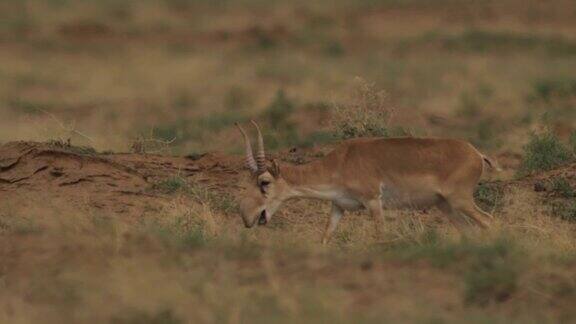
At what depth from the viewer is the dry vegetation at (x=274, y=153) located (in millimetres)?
10055

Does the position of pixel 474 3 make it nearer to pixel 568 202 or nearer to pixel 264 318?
pixel 568 202

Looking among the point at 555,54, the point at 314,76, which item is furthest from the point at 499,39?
the point at 314,76

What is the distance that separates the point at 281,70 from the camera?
32.1 m

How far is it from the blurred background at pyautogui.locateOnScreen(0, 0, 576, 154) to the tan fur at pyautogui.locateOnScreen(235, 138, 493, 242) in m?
5.35

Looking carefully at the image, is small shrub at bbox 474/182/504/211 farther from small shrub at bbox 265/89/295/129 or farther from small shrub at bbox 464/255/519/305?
small shrub at bbox 265/89/295/129

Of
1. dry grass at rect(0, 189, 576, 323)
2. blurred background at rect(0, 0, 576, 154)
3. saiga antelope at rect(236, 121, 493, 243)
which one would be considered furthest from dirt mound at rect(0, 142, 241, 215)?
dry grass at rect(0, 189, 576, 323)

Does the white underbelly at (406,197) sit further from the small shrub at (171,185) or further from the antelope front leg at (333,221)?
the small shrub at (171,185)

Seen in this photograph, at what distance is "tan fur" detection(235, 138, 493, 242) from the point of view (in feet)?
46.1

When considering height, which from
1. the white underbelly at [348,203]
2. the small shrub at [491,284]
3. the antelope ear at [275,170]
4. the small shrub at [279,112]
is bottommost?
the small shrub at [491,284]

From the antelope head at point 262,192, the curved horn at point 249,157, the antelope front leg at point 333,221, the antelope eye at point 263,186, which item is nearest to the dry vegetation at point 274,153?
the antelope front leg at point 333,221

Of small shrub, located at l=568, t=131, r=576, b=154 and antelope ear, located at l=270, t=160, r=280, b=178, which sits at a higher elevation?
small shrub, located at l=568, t=131, r=576, b=154

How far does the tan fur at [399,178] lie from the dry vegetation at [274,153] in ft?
1.15

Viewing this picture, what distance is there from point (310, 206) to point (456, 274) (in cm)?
650

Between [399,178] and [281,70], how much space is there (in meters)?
18.2
